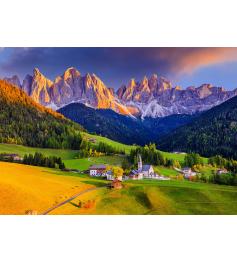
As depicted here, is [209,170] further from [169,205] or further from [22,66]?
[22,66]

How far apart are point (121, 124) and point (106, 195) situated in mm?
4183

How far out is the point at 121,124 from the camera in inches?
698

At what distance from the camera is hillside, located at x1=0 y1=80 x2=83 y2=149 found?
1586cm

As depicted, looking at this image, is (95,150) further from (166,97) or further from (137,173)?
(166,97)

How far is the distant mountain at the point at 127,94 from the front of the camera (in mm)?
16250

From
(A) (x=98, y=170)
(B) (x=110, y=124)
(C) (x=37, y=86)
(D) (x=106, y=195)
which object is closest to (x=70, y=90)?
(C) (x=37, y=86)

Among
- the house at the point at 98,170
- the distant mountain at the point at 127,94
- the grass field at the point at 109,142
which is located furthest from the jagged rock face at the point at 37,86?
the house at the point at 98,170

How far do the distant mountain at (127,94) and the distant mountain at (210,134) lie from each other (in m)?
0.66

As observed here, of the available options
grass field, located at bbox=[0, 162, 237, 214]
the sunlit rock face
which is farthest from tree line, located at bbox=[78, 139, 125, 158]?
the sunlit rock face

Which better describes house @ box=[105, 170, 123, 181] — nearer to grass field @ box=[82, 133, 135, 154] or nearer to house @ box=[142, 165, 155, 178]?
house @ box=[142, 165, 155, 178]

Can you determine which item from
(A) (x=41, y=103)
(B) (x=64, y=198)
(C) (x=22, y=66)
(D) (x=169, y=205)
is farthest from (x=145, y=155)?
(C) (x=22, y=66)

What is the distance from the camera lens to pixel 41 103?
55.2 ft

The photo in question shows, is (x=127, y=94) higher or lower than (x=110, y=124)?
higher
